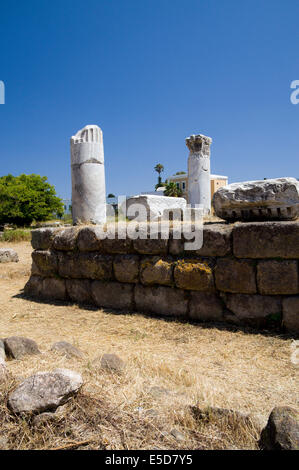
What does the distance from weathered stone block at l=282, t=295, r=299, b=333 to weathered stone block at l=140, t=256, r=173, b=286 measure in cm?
154

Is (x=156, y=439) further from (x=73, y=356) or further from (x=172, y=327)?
(x=172, y=327)

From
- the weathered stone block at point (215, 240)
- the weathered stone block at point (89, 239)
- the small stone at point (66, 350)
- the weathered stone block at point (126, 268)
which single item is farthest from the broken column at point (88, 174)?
the small stone at point (66, 350)

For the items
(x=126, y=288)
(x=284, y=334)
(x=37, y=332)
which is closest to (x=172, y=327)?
(x=126, y=288)

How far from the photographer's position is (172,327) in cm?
448

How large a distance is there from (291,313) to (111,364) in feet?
7.63

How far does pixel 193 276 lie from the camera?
4.56m

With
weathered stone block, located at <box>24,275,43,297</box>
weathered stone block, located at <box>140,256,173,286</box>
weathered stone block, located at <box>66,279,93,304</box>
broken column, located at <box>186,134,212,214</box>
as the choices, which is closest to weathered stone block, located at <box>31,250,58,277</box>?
weathered stone block, located at <box>24,275,43,297</box>

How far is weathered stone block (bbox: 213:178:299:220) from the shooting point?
4160 millimetres

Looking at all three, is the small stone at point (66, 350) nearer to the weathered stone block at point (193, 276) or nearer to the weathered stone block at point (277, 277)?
the weathered stone block at point (193, 276)

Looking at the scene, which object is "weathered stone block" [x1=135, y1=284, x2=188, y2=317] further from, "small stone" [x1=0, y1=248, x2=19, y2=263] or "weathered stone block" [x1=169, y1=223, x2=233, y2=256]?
"small stone" [x1=0, y1=248, x2=19, y2=263]

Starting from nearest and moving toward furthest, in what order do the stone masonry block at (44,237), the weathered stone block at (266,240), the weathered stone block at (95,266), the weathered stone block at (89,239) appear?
the weathered stone block at (266,240) → the weathered stone block at (95,266) → the weathered stone block at (89,239) → the stone masonry block at (44,237)

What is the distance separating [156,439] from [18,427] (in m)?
0.91

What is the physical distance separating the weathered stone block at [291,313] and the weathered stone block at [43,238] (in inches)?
161

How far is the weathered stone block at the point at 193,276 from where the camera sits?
4496 millimetres
